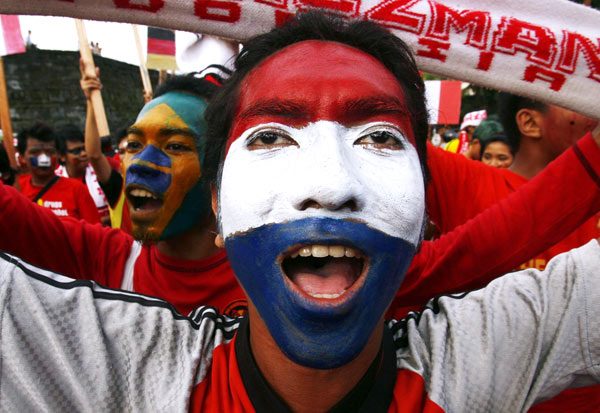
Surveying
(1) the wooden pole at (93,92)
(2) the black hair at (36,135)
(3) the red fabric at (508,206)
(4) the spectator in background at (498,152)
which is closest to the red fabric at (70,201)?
(2) the black hair at (36,135)

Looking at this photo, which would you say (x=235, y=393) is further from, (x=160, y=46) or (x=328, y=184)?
(x=160, y=46)

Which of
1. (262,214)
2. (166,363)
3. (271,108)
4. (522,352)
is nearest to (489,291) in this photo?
(522,352)

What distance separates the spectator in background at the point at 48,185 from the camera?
4.74 metres

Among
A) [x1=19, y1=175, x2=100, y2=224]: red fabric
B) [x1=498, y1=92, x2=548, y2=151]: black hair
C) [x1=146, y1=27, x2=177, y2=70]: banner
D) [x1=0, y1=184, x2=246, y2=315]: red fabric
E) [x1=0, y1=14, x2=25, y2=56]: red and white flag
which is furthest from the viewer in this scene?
[x1=146, y1=27, x2=177, y2=70]: banner

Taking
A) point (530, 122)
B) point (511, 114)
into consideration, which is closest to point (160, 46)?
point (511, 114)

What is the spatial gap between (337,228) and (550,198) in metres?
0.93

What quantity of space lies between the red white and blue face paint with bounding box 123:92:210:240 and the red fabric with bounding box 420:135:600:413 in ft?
3.88

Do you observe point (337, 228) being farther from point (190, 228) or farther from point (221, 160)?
point (190, 228)

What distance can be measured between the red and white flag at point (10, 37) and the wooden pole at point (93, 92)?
4.76 feet

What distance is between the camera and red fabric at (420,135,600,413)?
162 cm

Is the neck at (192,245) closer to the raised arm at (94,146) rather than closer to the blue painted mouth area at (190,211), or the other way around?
the blue painted mouth area at (190,211)

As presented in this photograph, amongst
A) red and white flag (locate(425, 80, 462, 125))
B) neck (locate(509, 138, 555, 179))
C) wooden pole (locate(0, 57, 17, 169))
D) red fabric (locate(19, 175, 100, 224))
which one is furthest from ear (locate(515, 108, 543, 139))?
wooden pole (locate(0, 57, 17, 169))

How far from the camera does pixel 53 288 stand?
1312 millimetres

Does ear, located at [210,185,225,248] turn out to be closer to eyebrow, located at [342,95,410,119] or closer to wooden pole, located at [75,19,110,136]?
eyebrow, located at [342,95,410,119]
